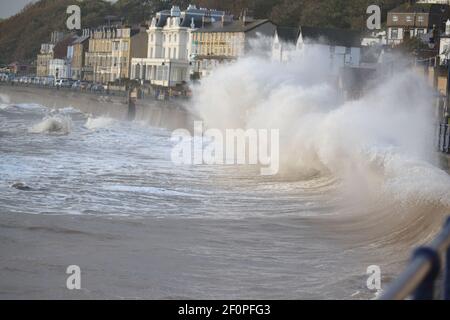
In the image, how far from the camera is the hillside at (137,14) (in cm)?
8256

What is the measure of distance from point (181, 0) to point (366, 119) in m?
111

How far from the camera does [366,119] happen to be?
27609mm

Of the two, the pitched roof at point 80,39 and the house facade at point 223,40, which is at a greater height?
the pitched roof at point 80,39

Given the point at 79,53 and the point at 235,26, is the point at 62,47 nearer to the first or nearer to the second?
the point at 79,53

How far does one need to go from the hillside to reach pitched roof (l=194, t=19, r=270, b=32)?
7770 millimetres

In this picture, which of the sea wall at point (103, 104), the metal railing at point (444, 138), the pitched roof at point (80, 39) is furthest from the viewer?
the pitched roof at point (80, 39)

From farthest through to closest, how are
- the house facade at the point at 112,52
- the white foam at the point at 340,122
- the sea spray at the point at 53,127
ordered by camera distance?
1. the house facade at the point at 112,52
2. the sea spray at the point at 53,127
3. the white foam at the point at 340,122

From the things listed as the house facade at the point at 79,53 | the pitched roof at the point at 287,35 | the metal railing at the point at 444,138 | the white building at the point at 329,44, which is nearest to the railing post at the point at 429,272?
the metal railing at the point at 444,138

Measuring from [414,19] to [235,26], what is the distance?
13.5 metres

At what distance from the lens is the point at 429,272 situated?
3242 millimetres

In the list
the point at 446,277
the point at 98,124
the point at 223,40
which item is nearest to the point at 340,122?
the point at 446,277

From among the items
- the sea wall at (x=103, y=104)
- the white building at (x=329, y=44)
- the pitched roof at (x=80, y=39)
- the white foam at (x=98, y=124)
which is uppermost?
the pitched roof at (x=80, y=39)

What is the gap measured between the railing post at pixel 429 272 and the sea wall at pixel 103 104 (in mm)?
44290

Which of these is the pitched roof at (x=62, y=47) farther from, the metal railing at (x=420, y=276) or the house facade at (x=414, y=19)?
the metal railing at (x=420, y=276)
